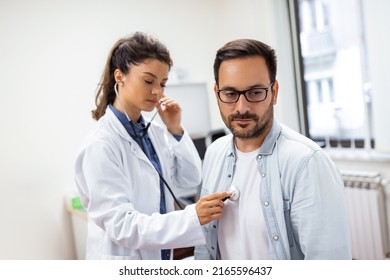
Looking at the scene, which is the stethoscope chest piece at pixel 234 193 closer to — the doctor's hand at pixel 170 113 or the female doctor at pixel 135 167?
the female doctor at pixel 135 167

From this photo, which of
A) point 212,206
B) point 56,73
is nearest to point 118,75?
point 212,206

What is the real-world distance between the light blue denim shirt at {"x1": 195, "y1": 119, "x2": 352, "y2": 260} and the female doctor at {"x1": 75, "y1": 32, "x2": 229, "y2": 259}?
4.9 inches

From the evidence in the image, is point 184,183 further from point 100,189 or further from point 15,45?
point 15,45

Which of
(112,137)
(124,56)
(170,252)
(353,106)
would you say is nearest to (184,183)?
(170,252)

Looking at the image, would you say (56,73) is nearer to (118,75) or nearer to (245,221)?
(118,75)

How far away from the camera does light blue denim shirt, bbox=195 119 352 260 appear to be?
67 centimetres

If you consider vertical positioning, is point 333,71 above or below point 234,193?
above

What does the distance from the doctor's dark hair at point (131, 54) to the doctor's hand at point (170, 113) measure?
15 cm

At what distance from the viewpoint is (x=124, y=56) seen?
3.15ft

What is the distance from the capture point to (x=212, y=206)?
29.8 inches

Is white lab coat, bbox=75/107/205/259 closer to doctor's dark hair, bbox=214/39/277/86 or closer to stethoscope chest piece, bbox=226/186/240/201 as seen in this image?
stethoscope chest piece, bbox=226/186/240/201

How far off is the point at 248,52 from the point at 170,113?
0.46 meters

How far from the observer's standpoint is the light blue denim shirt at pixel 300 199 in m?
0.67
